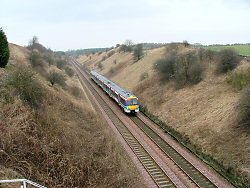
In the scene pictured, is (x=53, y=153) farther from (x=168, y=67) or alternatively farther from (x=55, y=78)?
(x=168, y=67)

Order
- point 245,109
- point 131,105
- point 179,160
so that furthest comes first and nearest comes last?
1. point 131,105
2. point 245,109
3. point 179,160

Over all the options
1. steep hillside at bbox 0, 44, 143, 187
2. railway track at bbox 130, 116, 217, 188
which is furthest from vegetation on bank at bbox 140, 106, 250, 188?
steep hillside at bbox 0, 44, 143, 187

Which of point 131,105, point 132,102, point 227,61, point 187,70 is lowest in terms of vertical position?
point 131,105

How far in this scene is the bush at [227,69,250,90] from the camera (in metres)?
29.5

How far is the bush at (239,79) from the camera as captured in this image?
96.7 feet

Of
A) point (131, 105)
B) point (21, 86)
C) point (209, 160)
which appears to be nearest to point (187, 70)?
point (131, 105)

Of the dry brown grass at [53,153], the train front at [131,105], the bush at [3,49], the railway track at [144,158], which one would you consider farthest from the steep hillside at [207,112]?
the bush at [3,49]

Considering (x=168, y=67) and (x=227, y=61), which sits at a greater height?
(x=227, y=61)

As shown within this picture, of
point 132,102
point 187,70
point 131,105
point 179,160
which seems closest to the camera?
point 179,160

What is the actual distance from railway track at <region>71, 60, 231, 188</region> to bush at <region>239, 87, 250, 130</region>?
5.74m

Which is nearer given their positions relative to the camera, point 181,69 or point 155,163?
point 155,163

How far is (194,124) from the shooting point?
92.7 feet

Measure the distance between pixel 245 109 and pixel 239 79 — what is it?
26.5ft

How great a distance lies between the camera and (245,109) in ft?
75.8
